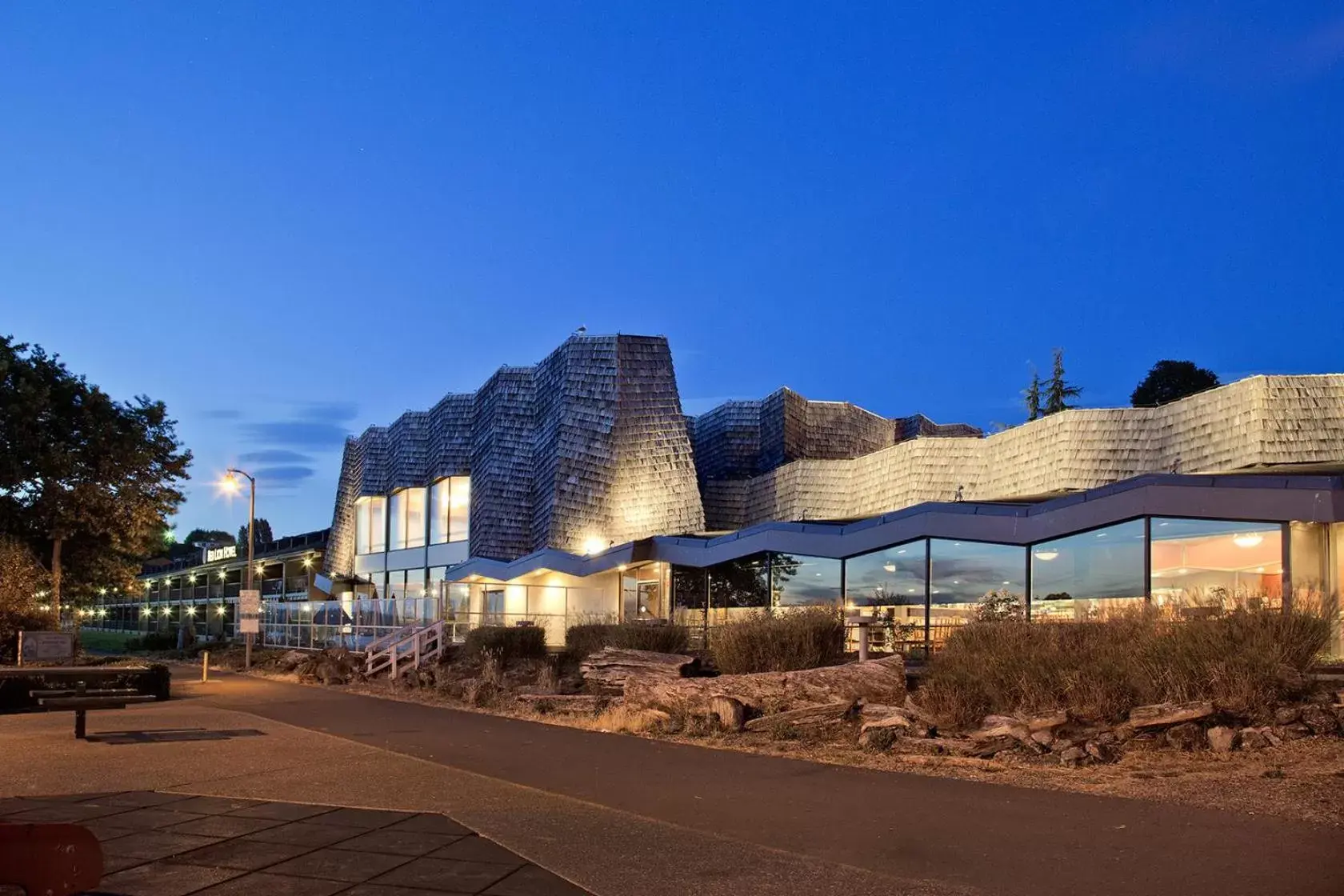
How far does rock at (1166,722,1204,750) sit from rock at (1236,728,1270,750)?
0.20 m

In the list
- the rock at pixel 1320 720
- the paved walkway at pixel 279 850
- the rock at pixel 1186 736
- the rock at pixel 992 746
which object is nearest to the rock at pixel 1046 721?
the rock at pixel 992 746

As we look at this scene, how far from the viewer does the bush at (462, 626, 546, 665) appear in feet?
82.5

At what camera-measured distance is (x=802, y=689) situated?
15141 millimetres

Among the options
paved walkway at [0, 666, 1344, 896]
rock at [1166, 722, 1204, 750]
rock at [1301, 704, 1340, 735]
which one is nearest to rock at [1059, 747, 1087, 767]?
rock at [1166, 722, 1204, 750]

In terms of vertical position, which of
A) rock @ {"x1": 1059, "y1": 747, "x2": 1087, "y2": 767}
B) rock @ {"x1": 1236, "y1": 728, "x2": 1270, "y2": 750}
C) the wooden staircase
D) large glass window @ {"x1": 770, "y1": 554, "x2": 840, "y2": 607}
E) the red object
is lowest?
the wooden staircase

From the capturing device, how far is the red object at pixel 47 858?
5242 mm

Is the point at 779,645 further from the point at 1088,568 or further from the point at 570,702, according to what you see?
the point at 1088,568

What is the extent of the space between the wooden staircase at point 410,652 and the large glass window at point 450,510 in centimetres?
2459

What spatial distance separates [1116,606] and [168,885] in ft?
37.5

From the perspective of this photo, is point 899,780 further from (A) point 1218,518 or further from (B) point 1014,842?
(A) point 1218,518

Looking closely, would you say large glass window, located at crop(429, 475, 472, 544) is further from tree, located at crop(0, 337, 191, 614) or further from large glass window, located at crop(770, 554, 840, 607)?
large glass window, located at crop(770, 554, 840, 607)

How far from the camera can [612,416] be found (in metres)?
44.8

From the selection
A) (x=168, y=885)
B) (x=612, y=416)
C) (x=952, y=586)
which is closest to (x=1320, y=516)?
(x=952, y=586)

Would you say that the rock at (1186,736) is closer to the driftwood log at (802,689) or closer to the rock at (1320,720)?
the rock at (1320,720)
